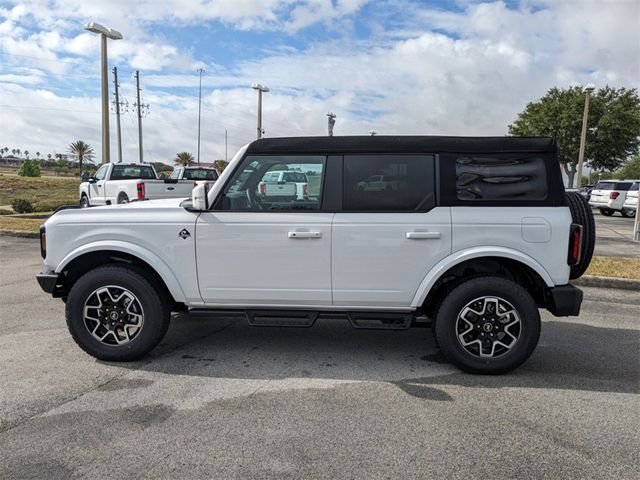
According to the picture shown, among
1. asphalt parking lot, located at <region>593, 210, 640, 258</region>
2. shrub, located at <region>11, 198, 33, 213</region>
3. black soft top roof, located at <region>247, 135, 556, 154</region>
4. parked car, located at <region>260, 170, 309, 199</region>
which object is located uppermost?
black soft top roof, located at <region>247, 135, 556, 154</region>

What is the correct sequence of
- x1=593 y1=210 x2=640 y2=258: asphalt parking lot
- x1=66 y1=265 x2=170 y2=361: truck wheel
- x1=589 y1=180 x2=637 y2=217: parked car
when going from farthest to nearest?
x1=589 y1=180 x2=637 y2=217: parked car
x1=593 y1=210 x2=640 y2=258: asphalt parking lot
x1=66 y1=265 x2=170 y2=361: truck wheel

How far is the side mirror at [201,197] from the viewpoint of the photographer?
4247 millimetres

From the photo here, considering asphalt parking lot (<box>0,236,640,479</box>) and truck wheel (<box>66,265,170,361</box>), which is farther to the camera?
truck wheel (<box>66,265,170,361</box>)

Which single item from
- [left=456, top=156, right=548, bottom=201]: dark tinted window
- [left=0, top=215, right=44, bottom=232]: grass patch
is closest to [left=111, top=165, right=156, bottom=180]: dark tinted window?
[left=0, top=215, right=44, bottom=232]: grass patch

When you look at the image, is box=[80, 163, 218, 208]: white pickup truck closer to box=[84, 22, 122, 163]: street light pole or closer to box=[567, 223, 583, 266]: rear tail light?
box=[84, 22, 122, 163]: street light pole

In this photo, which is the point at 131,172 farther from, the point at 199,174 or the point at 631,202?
the point at 631,202

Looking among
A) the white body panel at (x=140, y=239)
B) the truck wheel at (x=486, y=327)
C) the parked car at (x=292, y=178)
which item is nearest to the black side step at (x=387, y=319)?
the truck wheel at (x=486, y=327)

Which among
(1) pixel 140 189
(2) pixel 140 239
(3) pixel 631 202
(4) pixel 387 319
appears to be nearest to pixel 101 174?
(1) pixel 140 189

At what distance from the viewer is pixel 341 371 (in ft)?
14.2

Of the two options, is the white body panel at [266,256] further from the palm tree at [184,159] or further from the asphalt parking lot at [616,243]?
the palm tree at [184,159]

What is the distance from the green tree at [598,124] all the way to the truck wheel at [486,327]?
35297 millimetres

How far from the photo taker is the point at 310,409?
3602 millimetres

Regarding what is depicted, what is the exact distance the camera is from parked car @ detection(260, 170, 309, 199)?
4.38 meters

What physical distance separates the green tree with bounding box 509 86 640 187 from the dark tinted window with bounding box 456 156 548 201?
34897mm
